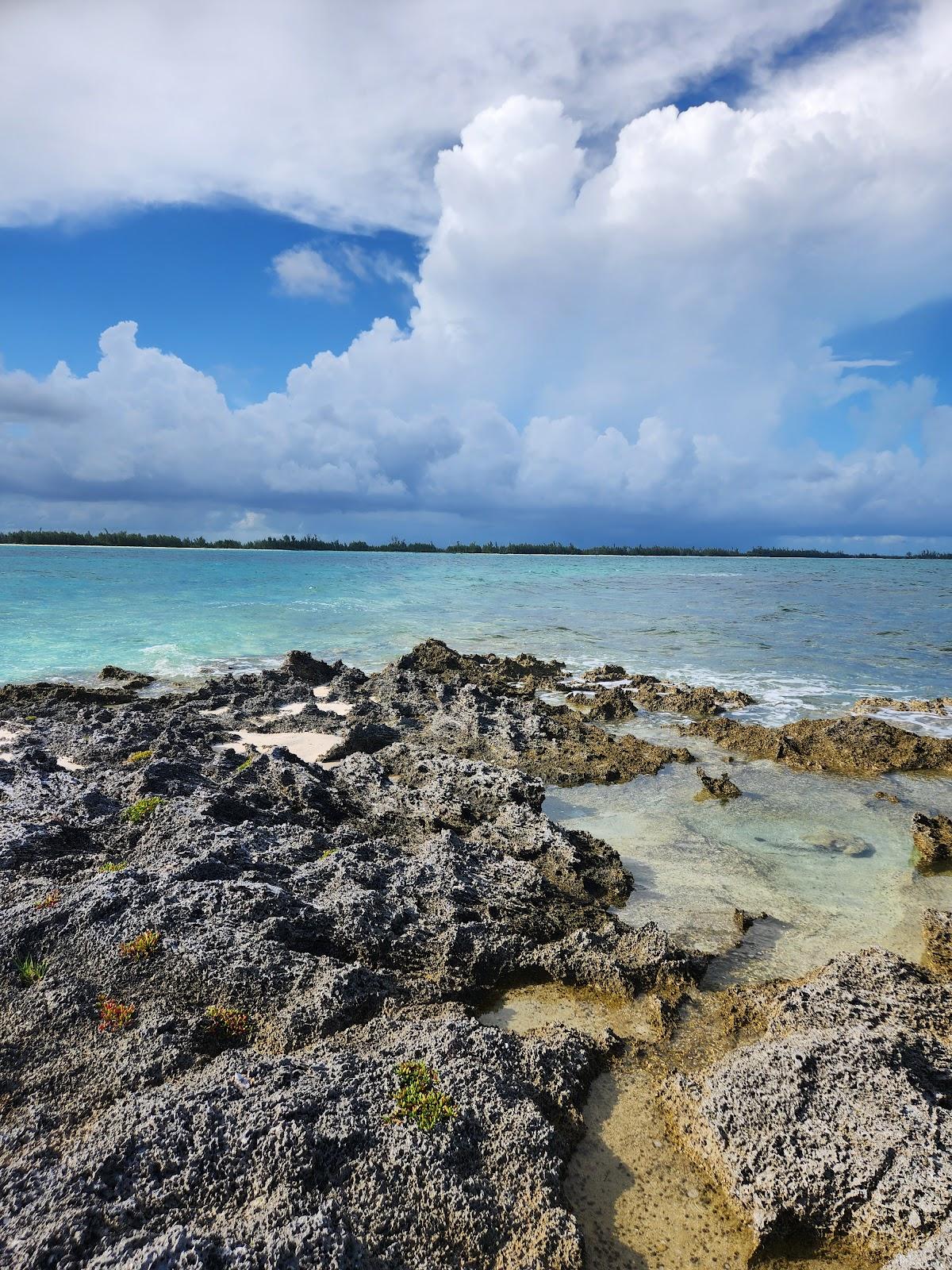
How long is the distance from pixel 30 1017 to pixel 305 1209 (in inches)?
94.5

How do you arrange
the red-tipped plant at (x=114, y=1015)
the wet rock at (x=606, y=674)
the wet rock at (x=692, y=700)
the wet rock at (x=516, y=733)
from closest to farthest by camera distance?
the red-tipped plant at (x=114, y=1015)
the wet rock at (x=516, y=733)
the wet rock at (x=692, y=700)
the wet rock at (x=606, y=674)

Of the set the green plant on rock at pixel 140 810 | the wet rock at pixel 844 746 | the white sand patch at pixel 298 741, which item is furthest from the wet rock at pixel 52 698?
the wet rock at pixel 844 746

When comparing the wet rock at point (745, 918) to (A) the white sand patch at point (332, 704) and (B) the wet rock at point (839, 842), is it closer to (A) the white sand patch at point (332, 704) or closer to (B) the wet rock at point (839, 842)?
(B) the wet rock at point (839, 842)

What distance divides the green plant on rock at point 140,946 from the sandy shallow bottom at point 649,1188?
2.56m

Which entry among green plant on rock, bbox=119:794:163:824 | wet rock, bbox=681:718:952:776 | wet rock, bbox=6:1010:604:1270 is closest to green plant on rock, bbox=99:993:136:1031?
wet rock, bbox=6:1010:604:1270

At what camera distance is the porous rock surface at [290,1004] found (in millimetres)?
2947

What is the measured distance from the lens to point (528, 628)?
28.4 meters

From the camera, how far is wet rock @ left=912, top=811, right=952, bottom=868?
24.5 ft

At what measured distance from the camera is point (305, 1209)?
9.57 ft

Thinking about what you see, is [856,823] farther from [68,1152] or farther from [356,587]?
[356,587]

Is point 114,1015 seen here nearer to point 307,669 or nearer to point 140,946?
point 140,946

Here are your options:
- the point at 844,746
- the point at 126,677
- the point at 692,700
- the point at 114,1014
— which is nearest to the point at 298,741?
the point at 114,1014

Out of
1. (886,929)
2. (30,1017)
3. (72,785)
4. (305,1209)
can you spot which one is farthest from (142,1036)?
(886,929)

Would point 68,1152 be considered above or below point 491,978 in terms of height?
above
